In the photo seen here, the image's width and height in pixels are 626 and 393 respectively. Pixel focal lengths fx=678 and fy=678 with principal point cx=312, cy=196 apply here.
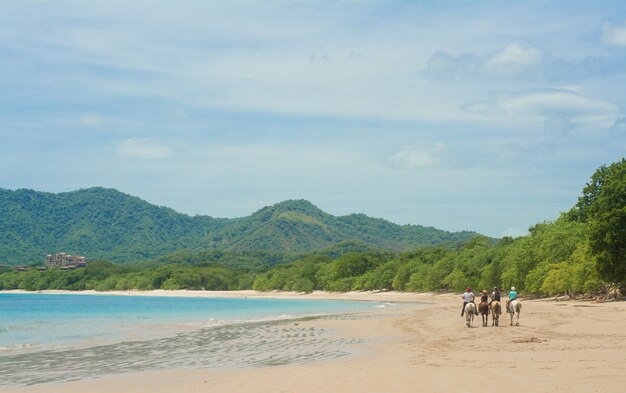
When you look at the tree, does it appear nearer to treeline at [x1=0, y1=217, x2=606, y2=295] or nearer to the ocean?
treeline at [x1=0, y1=217, x2=606, y2=295]

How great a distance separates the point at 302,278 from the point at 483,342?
454 ft

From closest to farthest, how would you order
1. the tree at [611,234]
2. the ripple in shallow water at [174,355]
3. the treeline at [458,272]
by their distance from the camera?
the ripple in shallow water at [174,355], the tree at [611,234], the treeline at [458,272]

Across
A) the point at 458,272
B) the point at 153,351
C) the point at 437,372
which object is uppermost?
the point at 458,272

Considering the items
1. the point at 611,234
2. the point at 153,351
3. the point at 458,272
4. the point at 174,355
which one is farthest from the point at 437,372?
the point at 458,272

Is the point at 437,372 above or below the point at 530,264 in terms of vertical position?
below

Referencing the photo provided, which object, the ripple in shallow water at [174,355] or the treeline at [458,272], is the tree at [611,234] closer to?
the treeline at [458,272]

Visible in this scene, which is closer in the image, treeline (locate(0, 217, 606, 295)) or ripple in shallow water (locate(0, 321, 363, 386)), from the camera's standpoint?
ripple in shallow water (locate(0, 321, 363, 386))

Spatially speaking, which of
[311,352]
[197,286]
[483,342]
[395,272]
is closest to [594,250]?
[483,342]

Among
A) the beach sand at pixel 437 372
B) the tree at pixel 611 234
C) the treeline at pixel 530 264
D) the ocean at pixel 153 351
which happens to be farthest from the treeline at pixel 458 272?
the beach sand at pixel 437 372

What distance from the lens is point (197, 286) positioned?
19312cm

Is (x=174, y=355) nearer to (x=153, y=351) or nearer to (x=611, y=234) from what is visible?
(x=153, y=351)

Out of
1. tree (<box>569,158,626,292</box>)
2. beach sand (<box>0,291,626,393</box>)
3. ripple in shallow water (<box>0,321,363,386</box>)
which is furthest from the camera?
tree (<box>569,158,626,292</box>)

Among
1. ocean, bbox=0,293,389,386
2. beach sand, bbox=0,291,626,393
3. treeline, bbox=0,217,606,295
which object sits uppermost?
treeline, bbox=0,217,606,295

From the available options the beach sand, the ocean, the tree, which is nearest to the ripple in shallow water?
the ocean
